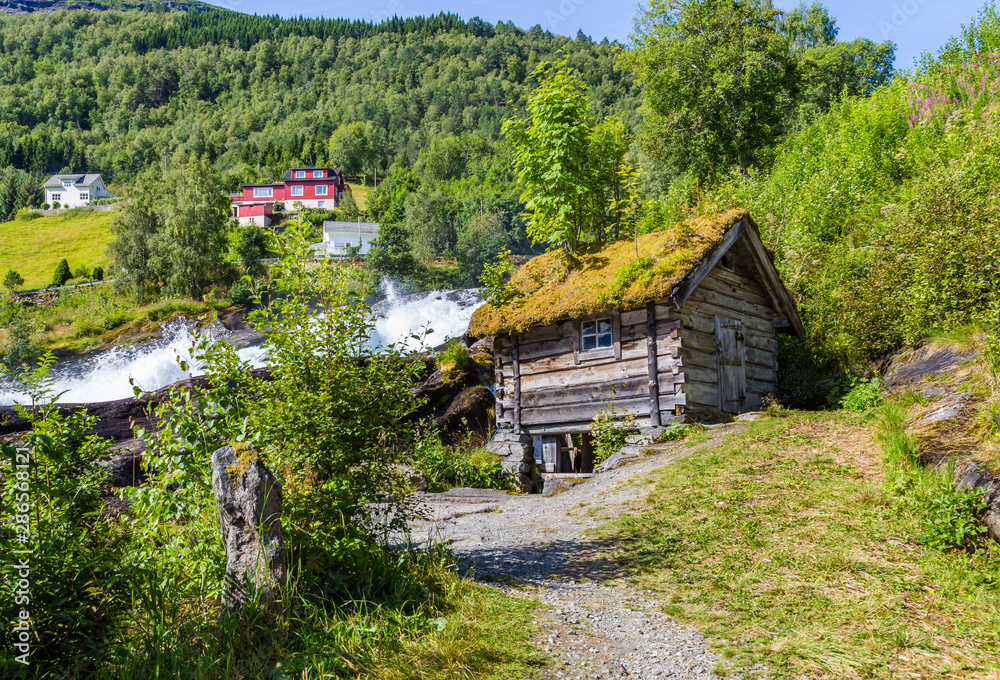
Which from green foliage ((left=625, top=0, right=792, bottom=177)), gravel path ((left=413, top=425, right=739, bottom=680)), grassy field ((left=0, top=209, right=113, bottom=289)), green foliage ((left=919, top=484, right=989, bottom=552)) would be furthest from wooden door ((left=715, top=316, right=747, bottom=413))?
grassy field ((left=0, top=209, right=113, bottom=289))

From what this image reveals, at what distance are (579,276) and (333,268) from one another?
32.5 ft

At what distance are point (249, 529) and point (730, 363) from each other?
486 inches

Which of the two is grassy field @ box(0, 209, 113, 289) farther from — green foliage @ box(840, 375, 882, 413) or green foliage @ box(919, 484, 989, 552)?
green foliage @ box(919, 484, 989, 552)

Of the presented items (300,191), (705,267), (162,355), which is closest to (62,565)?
(705,267)

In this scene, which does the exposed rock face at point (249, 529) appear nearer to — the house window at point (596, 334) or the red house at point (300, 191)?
the house window at point (596, 334)

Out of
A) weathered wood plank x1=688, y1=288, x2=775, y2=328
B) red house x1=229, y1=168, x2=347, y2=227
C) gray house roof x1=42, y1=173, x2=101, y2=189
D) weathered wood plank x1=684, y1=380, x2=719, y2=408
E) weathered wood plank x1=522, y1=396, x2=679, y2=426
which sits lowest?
weathered wood plank x1=522, y1=396, x2=679, y2=426

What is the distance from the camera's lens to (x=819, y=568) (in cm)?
572

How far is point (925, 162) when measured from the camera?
664 inches

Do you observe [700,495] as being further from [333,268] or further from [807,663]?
[333,268]

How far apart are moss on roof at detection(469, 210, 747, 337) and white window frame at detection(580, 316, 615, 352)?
23.6 inches

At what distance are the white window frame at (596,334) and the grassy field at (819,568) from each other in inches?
208

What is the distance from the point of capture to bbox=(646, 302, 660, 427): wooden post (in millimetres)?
13273

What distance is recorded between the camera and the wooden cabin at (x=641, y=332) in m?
13.2

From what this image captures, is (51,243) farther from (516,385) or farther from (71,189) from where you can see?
(516,385)
